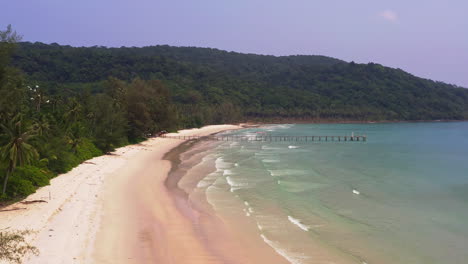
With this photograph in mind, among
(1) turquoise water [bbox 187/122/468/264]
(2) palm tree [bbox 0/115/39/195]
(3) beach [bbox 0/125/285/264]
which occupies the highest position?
(2) palm tree [bbox 0/115/39/195]

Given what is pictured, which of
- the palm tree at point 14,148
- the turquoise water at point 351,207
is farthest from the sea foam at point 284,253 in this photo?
the palm tree at point 14,148

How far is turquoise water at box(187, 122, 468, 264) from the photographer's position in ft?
61.6

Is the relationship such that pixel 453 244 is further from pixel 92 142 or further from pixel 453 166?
pixel 92 142

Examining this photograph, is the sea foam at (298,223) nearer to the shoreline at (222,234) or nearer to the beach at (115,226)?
the shoreline at (222,234)

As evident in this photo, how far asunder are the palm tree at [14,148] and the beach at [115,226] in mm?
2237

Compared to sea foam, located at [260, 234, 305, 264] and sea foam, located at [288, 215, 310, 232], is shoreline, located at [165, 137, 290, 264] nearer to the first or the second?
sea foam, located at [260, 234, 305, 264]

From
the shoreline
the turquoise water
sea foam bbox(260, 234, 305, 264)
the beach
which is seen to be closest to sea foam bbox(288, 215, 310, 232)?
the turquoise water

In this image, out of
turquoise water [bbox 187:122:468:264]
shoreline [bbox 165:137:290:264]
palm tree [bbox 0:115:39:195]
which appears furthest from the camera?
palm tree [bbox 0:115:39:195]

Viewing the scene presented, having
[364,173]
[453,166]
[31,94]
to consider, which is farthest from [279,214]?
[31,94]

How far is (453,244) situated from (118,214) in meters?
17.0

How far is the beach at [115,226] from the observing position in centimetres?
1639

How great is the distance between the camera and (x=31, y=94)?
5703 centimetres

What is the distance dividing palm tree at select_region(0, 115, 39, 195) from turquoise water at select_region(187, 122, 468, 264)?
11.5 metres

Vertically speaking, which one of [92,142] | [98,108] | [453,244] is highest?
[98,108]
